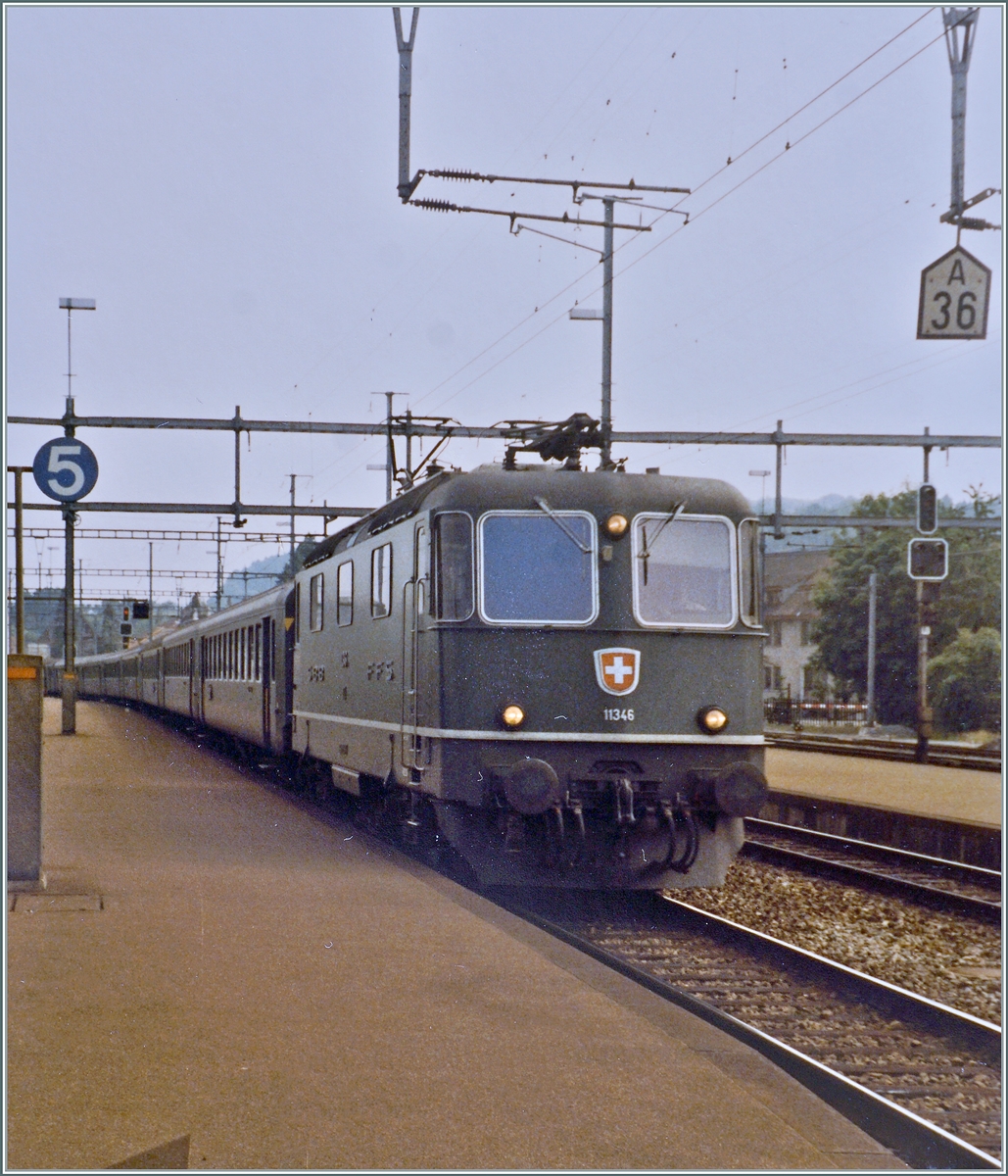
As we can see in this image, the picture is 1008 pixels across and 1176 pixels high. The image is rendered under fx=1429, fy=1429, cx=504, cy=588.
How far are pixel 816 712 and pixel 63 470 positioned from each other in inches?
1683

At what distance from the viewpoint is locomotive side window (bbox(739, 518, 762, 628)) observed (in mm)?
10695

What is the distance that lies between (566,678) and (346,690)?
179 inches

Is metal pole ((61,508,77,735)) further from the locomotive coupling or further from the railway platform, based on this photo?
the locomotive coupling

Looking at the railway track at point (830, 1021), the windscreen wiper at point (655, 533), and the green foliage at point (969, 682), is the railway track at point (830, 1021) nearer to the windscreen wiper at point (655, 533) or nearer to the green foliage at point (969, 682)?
the windscreen wiper at point (655, 533)

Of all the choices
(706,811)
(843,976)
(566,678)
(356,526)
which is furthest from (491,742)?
(356,526)

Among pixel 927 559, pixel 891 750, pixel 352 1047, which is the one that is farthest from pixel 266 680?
pixel 891 750

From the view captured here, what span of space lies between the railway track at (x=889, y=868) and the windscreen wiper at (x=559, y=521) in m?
4.27

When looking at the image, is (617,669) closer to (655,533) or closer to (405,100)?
(655,533)

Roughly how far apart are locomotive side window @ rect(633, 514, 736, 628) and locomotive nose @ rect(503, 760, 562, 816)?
140 centimetres

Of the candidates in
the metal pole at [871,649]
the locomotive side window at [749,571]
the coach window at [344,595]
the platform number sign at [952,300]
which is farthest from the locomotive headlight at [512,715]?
the metal pole at [871,649]

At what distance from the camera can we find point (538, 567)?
34.6 ft

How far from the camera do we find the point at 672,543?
420 inches

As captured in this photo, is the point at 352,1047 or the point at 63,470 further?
the point at 63,470

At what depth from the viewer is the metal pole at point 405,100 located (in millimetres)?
12555
